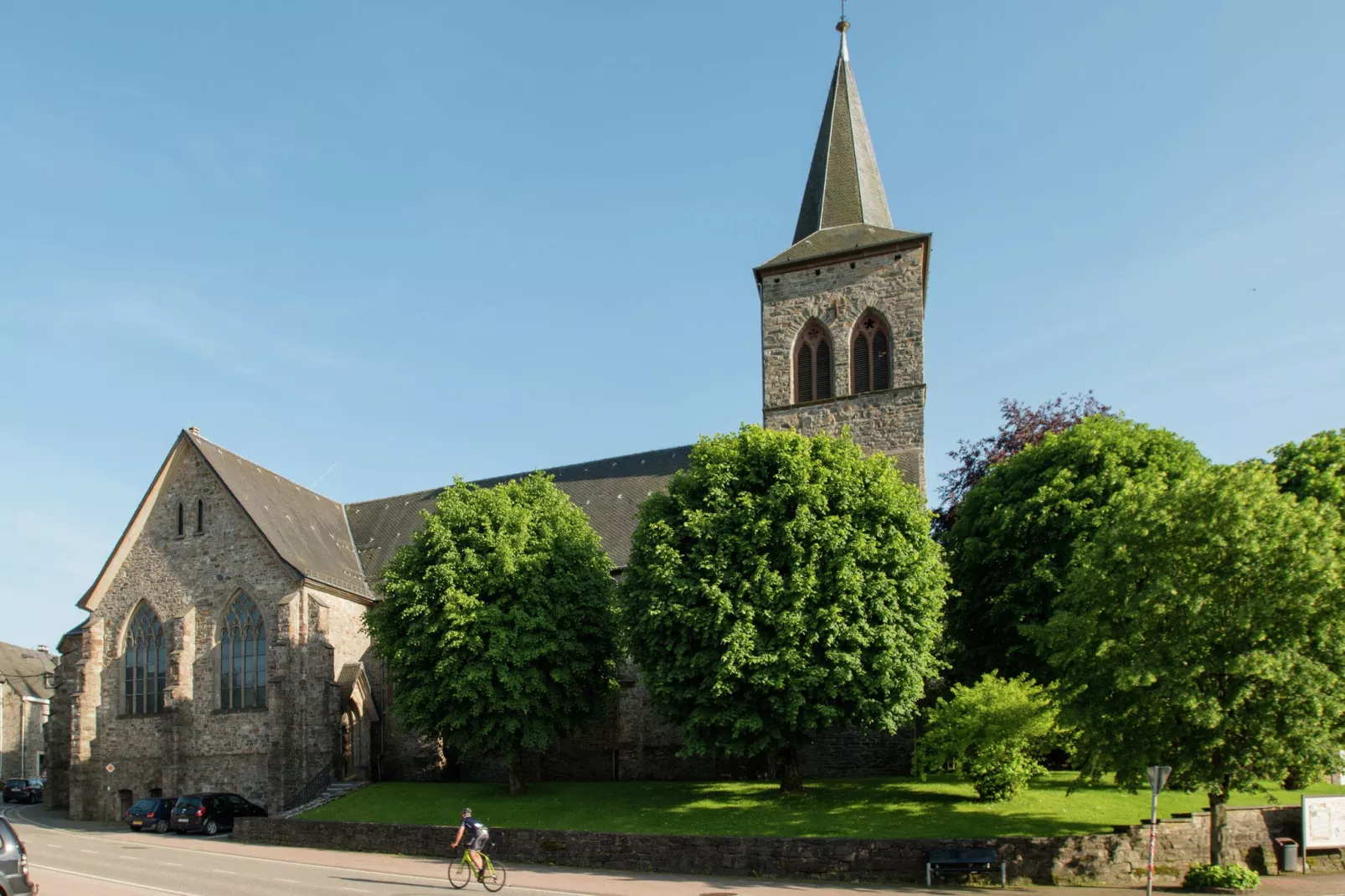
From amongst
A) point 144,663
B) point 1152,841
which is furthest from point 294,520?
point 1152,841

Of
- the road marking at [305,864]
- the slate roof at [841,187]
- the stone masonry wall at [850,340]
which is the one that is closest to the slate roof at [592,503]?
the stone masonry wall at [850,340]

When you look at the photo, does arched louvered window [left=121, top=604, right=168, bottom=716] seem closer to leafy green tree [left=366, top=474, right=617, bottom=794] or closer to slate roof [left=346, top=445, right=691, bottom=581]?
slate roof [left=346, top=445, right=691, bottom=581]

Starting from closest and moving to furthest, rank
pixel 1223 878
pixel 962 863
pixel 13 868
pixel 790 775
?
pixel 13 868, pixel 1223 878, pixel 962 863, pixel 790 775

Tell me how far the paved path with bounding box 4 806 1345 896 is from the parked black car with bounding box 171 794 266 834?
11.7 ft

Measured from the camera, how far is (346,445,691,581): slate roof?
39906 mm

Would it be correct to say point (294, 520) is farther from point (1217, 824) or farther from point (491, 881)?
point (1217, 824)

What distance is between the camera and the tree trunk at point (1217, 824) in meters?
19.5

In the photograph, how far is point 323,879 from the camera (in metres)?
20.6

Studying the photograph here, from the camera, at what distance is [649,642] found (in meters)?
27.8

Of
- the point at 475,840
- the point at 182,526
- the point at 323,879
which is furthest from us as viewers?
the point at 182,526

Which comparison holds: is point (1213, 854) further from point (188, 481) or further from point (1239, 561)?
point (188, 481)

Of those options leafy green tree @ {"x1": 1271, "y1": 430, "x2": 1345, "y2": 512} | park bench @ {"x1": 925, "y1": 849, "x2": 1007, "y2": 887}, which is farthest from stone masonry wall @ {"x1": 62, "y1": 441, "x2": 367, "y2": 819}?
leafy green tree @ {"x1": 1271, "y1": 430, "x2": 1345, "y2": 512}

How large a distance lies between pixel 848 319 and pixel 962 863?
24.3 meters

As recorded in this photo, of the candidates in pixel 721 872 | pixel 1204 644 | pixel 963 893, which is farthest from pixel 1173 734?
pixel 721 872
